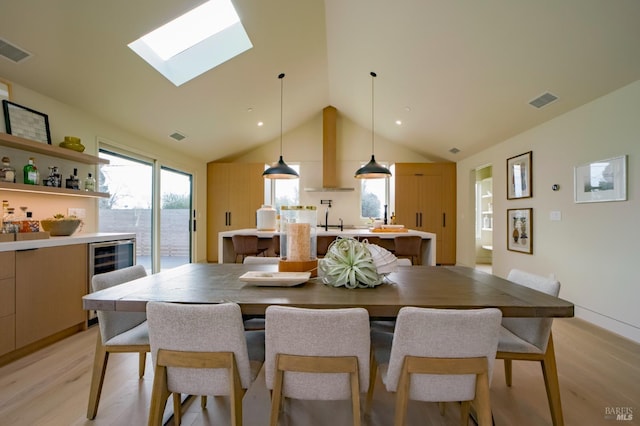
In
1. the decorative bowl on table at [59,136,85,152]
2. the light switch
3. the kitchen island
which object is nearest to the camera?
the decorative bowl on table at [59,136,85,152]

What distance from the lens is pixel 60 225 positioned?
2797 millimetres

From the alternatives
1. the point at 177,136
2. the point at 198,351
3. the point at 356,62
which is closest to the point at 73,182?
the point at 177,136

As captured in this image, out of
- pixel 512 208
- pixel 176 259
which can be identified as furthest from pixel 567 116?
pixel 176 259

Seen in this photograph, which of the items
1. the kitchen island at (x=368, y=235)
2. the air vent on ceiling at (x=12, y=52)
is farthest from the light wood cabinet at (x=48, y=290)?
the air vent on ceiling at (x=12, y=52)

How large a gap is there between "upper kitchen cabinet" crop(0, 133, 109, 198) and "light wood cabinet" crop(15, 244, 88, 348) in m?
0.56

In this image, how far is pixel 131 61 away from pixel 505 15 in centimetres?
378

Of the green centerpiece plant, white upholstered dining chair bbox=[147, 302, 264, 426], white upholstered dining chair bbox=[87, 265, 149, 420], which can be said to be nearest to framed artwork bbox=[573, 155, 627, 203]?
the green centerpiece plant

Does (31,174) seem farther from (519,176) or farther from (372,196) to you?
(519,176)

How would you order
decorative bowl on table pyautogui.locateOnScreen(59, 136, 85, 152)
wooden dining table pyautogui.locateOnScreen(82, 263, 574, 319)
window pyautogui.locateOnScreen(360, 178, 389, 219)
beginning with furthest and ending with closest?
window pyautogui.locateOnScreen(360, 178, 389, 219)
decorative bowl on table pyautogui.locateOnScreen(59, 136, 85, 152)
wooden dining table pyautogui.locateOnScreen(82, 263, 574, 319)

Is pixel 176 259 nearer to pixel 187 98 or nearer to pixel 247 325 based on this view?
pixel 187 98

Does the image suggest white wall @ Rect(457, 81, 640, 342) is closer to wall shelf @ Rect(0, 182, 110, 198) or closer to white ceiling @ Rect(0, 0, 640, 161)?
white ceiling @ Rect(0, 0, 640, 161)

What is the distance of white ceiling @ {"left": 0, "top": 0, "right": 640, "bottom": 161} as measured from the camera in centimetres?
247

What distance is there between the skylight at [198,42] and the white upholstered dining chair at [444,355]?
12.4 feet

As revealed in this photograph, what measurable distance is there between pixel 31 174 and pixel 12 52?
1013 mm
